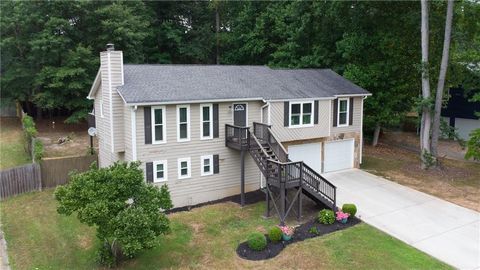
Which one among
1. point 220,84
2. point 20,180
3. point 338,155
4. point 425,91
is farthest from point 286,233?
point 425,91

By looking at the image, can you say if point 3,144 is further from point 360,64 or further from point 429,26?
point 429,26

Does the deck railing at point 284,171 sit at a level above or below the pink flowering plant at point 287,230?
above

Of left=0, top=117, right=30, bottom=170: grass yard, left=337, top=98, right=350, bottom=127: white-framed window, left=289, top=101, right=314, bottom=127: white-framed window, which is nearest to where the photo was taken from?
left=289, top=101, right=314, bottom=127: white-framed window

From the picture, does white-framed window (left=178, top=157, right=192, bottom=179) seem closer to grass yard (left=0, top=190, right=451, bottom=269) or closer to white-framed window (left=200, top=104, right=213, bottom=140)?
white-framed window (left=200, top=104, right=213, bottom=140)

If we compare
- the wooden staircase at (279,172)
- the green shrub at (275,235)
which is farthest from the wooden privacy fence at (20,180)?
the green shrub at (275,235)

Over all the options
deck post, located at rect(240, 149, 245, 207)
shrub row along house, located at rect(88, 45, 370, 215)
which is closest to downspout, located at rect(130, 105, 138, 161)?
shrub row along house, located at rect(88, 45, 370, 215)

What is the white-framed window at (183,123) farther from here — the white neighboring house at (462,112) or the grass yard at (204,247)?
the white neighboring house at (462,112)
